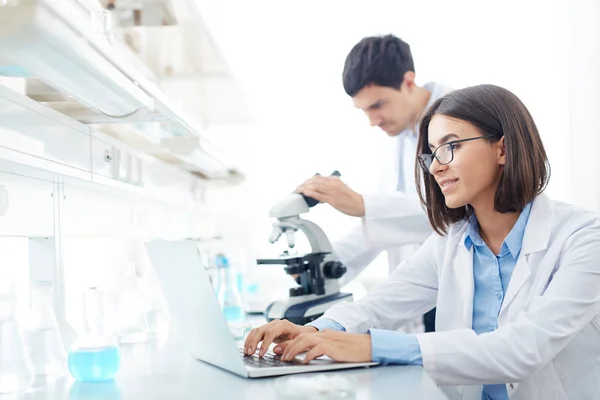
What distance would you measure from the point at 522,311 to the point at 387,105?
1395mm

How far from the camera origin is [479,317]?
167 centimetres

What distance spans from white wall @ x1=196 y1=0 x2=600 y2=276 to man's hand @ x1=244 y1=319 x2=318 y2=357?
2.45 metres

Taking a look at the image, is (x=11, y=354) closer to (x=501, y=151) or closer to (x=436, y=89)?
(x=501, y=151)

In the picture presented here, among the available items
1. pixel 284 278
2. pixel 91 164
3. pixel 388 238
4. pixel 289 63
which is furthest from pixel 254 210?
pixel 91 164

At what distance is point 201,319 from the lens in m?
1.39

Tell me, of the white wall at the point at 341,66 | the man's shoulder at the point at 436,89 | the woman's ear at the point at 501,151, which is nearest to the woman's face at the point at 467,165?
the woman's ear at the point at 501,151

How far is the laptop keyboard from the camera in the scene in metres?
1.27

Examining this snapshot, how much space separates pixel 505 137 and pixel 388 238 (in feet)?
3.41

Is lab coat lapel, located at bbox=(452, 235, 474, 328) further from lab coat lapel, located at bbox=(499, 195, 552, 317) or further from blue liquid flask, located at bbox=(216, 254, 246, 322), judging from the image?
blue liquid flask, located at bbox=(216, 254, 246, 322)

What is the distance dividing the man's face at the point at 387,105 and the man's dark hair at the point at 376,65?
1.0 inches

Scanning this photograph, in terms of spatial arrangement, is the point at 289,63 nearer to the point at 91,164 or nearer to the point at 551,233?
the point at 91,164

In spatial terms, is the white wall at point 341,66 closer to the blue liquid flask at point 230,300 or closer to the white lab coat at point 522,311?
the blue liquid flask at point 230,300

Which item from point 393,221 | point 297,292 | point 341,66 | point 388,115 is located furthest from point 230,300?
point 341,66

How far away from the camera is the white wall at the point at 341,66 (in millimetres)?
3881
